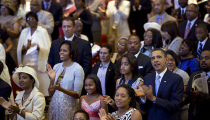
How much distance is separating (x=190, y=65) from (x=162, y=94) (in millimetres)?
1577

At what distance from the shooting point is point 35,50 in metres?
7.40

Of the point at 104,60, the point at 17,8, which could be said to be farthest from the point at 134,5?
Answer: the point at 104,60

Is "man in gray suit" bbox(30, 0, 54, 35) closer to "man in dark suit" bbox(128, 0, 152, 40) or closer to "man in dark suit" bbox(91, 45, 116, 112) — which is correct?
"man in dark suit" bbox(91, 45, 116, 112)

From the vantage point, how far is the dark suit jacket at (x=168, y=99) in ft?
15.6

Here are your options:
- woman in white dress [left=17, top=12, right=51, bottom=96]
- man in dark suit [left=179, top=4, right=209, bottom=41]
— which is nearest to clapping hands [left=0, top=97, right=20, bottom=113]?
woman in white dress [left=17, top=12, right=51, bottom=96]

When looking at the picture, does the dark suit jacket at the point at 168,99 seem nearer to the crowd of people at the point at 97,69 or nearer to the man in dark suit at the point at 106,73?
the crowd of people at the point at 97,69

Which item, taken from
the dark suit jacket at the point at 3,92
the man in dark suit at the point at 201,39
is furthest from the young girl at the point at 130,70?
the man in dark suit at the point at 201,39

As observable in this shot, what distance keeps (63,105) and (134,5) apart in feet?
17.1

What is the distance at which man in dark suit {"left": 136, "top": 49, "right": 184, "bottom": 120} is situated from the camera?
472 centimetres

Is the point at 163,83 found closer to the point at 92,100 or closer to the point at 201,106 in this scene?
the point at 201,106

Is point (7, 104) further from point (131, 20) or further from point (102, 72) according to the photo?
point (131, 20)

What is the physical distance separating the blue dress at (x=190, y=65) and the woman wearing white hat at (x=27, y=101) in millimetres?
2345

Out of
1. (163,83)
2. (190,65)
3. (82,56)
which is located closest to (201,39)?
(190,65)

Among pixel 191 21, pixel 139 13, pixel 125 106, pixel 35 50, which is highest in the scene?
pixel 139 13
